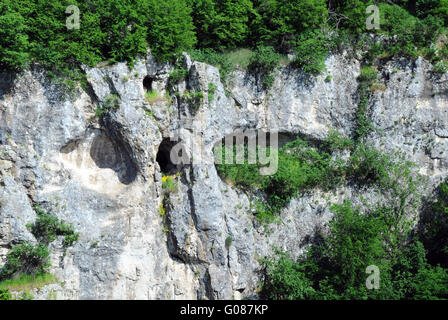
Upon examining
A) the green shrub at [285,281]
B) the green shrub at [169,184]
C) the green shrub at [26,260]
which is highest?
the green shrub at [169,184]

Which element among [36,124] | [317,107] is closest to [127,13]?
[36,124]

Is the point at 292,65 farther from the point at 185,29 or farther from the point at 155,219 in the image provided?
the point at 155,219

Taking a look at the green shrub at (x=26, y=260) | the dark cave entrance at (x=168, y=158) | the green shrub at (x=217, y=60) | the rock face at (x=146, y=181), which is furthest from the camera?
the green shrub at (x=217, y=60)

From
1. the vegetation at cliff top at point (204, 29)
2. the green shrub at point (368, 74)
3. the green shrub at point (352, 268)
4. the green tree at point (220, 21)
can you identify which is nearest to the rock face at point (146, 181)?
the vegetation at cliff top at point (204, 29)

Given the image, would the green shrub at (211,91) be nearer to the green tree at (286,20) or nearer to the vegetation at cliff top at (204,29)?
the vegetation at cliff top at (204,29)

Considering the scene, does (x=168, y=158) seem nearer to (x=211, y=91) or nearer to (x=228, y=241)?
(x=211, y=91)

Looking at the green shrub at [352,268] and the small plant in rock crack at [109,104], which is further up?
the small plant in rock crack at [109,104]

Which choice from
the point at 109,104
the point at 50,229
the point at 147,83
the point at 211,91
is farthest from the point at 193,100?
the point at 50,229

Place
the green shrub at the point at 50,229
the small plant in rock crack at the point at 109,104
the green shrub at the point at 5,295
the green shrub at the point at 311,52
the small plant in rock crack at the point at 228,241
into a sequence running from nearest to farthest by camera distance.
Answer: the green shrub at the point at 5,295
the green shrub at the point at 50,229
the small plant in rock crack at the point at 109,104
the small plant in rock crack at the point at 228,241
the green shrub at the point at 311,52
